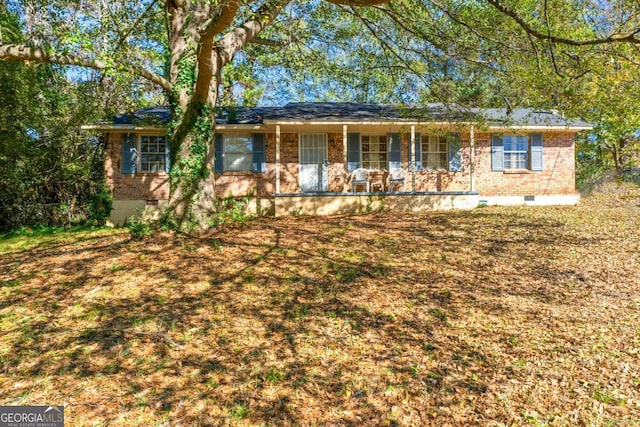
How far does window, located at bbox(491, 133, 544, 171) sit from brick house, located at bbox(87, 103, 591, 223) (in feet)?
0.12

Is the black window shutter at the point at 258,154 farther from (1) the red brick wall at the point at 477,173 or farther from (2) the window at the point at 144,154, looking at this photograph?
(2) the window at the point at 144,154

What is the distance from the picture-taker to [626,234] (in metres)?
7.96

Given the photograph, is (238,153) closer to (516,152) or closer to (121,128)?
(121,128)

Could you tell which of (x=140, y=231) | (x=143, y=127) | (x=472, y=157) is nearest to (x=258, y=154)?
(x=143, y=127)

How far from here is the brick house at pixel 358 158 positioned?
1230cm

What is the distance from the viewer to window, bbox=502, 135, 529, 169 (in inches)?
540

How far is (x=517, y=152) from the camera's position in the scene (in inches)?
542

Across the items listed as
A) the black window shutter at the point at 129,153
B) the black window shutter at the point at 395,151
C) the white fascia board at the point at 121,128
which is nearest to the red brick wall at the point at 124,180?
the black window shutter at the point at 129,153

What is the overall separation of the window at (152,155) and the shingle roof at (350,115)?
2.65 ft

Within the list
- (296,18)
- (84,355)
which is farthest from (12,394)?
(296,18)

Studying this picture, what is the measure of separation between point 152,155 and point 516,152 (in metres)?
13.6

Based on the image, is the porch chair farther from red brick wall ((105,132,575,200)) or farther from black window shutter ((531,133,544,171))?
black window shutter ((531,133,544,171))

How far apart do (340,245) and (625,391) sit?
472 centimetres

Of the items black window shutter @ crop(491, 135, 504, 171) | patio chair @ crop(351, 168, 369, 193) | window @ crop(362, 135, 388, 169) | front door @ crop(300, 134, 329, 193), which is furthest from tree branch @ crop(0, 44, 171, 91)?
black window shutter @ crop(491, 135, 504, 171)
